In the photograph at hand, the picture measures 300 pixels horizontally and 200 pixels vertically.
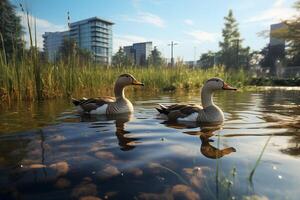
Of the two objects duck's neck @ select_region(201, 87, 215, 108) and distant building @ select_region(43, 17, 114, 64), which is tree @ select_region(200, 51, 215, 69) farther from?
duck's neck @ select_region(201, 87, 215, 108)

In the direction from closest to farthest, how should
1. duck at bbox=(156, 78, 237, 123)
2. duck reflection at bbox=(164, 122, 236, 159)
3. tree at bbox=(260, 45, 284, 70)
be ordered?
duck reflection at bbox=(164, 122, 236, 159)
duck at bbox=(156, 78, 237, 123)
tree at bbox=(260, 45, 284, 70)

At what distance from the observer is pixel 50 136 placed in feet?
16.0

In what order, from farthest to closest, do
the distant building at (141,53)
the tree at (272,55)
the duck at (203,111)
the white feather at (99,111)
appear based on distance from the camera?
the tree at (272,55)
the distant building at (141,53)
the white feather at (99,111)
the duck at (203,111)

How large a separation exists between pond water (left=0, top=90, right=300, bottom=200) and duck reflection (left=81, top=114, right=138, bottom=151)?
18 millimetres

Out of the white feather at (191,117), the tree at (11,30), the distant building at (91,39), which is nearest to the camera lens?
the white feather at (191,117)

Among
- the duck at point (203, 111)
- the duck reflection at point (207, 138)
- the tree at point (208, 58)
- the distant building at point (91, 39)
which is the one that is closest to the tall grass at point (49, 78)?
the distant building at point (91, 39)

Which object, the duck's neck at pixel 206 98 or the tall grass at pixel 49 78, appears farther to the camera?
the tall grass at pixel 49 78

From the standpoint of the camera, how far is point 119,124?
630cm

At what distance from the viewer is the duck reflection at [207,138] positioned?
3.86 meters

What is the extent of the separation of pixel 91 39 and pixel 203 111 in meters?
69.0

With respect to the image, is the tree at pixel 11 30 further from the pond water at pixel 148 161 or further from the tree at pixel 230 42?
the tree at pixel 230 42

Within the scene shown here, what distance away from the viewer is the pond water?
9.12ft

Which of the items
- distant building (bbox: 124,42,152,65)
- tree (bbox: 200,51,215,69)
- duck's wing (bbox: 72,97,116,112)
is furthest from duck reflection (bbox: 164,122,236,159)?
tree (bbox: 200,51,215,69)

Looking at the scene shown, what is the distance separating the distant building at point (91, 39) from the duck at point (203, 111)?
20.7 ft
